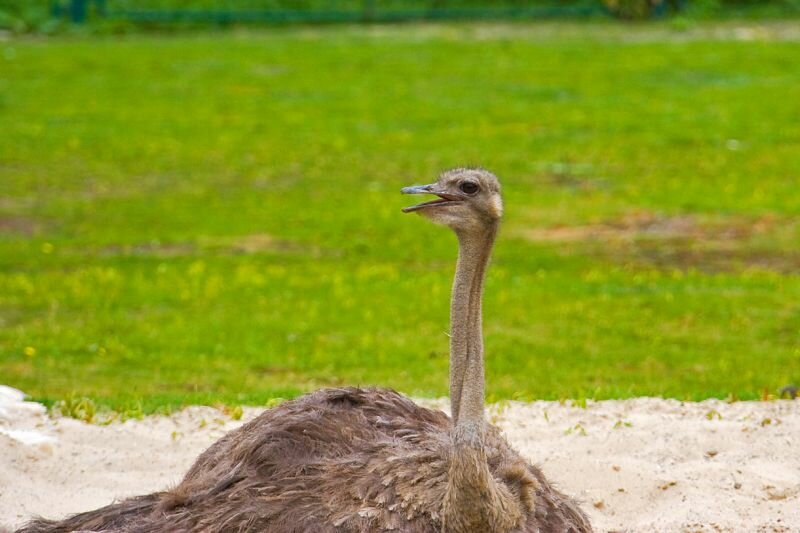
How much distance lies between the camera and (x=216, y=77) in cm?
2847

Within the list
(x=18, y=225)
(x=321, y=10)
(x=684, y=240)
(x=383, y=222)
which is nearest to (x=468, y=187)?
(x=684, y=240)

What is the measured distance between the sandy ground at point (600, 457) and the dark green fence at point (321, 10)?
2817 cm

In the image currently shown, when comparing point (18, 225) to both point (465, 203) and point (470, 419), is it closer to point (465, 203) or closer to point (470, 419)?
point (465, 203)

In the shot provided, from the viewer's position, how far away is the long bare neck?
17.8ft

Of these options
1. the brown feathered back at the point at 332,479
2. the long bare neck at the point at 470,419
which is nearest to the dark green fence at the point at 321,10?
the brown feathered back at the point at 332,479

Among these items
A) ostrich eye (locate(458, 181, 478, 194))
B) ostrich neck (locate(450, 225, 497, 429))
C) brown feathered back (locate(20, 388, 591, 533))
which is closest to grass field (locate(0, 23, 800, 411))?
brown feathered back (locate(20, 388, 591, 533))

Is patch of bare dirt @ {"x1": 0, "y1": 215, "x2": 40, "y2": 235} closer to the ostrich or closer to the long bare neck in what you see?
the ostrich

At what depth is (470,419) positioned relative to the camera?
560cm

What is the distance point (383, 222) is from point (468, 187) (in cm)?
1072

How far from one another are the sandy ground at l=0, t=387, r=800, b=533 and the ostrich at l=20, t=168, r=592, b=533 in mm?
1322

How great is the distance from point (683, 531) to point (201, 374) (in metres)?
4.68

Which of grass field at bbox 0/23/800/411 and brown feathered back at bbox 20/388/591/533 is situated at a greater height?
brown feathered back at bbox 20/388/591/533

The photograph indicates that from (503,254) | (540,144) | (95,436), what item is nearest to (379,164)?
(540,144)

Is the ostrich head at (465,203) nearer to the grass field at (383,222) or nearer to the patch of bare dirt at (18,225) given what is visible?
the grass field at (383,222)
